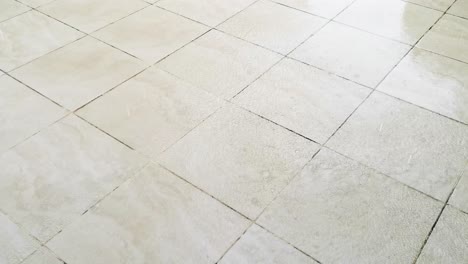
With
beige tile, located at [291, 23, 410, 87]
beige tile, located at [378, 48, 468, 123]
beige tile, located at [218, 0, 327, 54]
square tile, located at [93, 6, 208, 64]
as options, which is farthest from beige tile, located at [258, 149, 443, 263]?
square tile, located at [93, 6, 208, 64]

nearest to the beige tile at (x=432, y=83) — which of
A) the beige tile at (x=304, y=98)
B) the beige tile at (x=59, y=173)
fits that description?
the beige tile at (x=304, y=98)

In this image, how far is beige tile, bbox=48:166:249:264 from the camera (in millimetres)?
1545

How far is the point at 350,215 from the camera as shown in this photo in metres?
1.67

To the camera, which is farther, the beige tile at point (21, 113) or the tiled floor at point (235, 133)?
the beige tile at point (21, 113)

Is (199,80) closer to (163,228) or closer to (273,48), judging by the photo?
(273,48)

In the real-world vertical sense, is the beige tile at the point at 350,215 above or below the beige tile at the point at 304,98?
below

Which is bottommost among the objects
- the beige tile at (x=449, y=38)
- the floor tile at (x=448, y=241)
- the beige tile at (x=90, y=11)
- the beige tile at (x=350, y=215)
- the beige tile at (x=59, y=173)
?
the floor tile at (x=448, y=241)

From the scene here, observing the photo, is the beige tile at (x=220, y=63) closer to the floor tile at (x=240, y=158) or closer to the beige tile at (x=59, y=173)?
the floor tile at (x=240, y=158)

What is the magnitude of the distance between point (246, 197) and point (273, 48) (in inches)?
47.0

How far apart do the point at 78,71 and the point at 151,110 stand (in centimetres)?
61

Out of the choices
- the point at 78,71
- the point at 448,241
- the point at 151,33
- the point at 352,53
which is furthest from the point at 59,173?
the point at 352,53

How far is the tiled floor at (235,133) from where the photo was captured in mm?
1598

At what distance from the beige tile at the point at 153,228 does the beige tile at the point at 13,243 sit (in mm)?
87

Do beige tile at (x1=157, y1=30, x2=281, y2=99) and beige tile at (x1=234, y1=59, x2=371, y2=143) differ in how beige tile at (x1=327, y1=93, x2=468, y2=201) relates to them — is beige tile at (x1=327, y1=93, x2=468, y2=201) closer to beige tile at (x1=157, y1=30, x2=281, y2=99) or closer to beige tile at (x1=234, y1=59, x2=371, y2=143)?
beige tile at (x1=234, y1=59, x2=371, y2=143)
